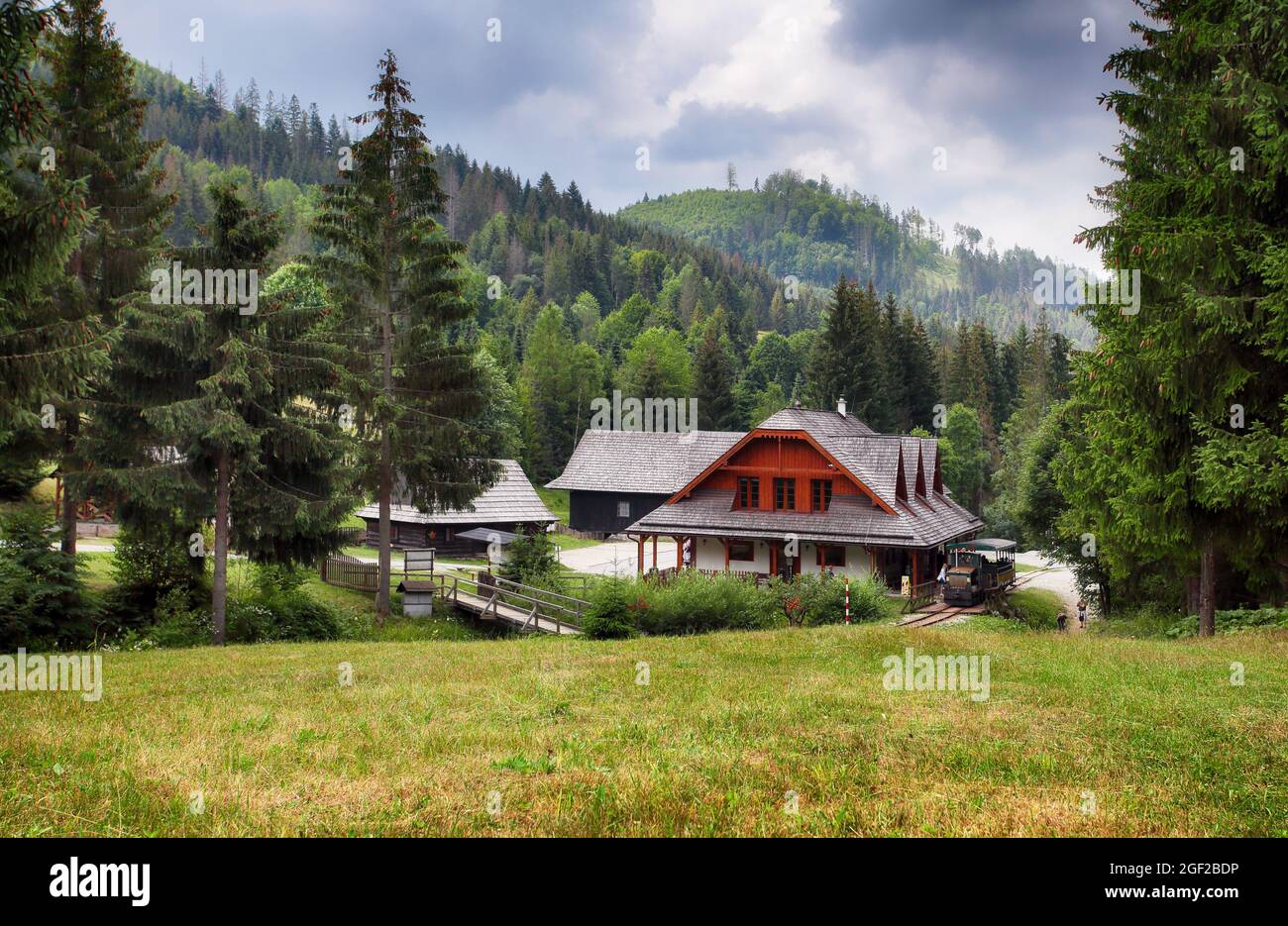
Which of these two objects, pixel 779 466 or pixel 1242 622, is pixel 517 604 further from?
pixel 1242 622

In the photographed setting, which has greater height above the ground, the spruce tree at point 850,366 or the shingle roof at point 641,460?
the spruce tree at point 850,366

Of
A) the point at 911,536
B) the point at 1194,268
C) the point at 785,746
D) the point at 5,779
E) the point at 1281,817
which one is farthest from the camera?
the point at 911,536

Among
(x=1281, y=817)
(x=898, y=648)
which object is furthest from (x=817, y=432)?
(x=1281, y=817)

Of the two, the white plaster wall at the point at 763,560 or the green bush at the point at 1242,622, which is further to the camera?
the white plaster wall at the point at 763,560

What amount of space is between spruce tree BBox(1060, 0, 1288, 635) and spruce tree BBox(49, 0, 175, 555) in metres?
24.2

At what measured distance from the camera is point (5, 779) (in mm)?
7688

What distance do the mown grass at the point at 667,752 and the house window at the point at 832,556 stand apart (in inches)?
925

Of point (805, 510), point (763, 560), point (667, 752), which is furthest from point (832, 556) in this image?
point (667, 752)

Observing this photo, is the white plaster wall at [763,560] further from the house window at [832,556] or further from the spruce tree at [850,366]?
the spruce tree at [850,366]

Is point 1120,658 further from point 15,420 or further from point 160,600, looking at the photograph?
point 160,600

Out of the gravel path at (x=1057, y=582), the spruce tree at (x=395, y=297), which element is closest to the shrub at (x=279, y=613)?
the spruce tree at (x=395, y=297)

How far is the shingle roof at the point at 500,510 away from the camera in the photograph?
50.8m

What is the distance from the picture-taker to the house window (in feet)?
127
